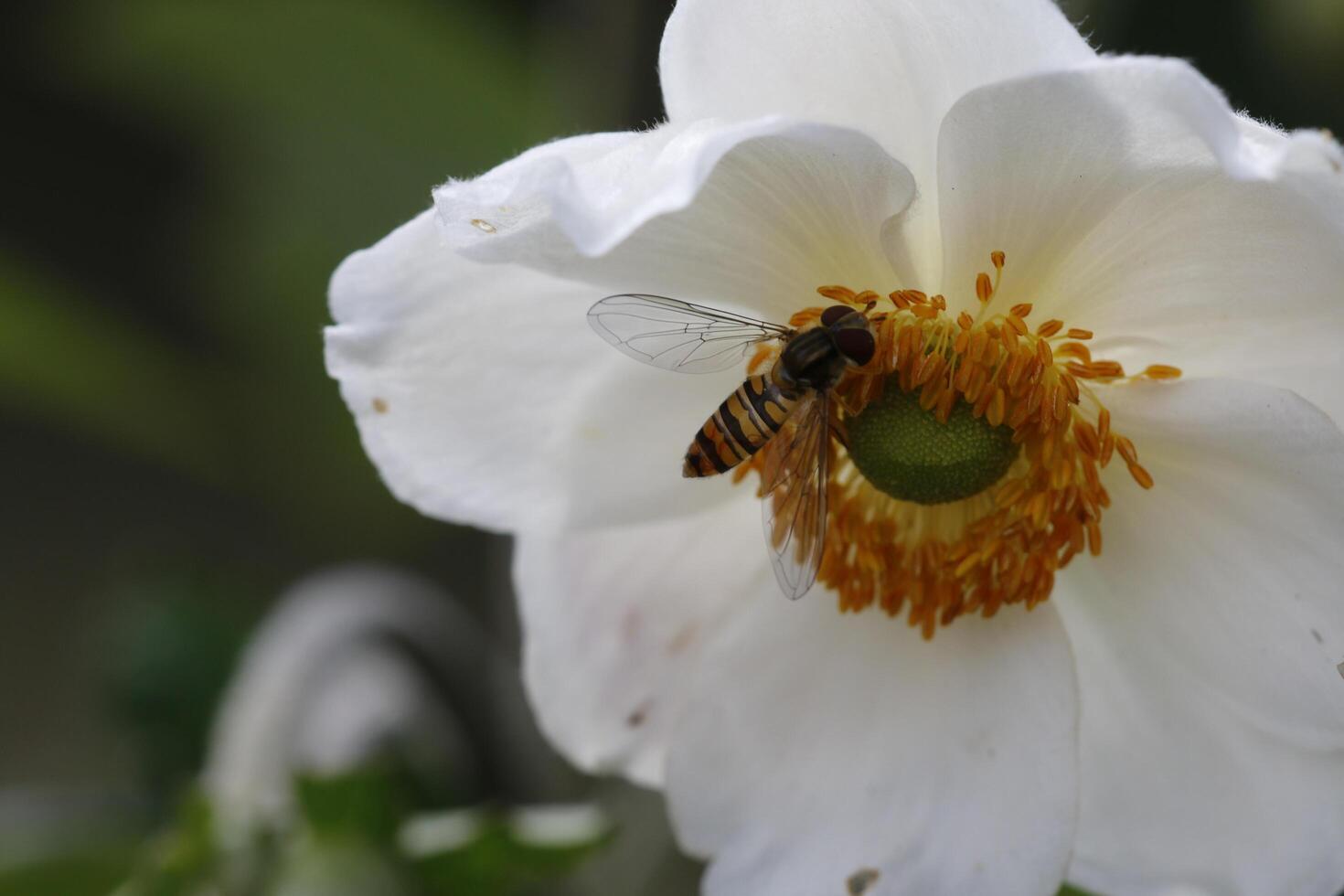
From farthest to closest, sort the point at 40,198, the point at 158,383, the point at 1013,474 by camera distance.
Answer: the point at 40,198
the point at 158,383
the point at 1013,474

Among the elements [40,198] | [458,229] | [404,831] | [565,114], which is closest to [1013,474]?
[458,229]

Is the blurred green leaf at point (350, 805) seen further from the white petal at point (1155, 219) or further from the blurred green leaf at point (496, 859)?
the white petal at point (1155, 219)

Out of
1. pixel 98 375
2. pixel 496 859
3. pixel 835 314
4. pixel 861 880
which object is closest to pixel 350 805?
pixel 496 859

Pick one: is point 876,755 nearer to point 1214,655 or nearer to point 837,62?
point 1214,655

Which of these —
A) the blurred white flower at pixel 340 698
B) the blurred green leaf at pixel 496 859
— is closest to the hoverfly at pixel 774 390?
the blurred green leaf at pixel 496 859

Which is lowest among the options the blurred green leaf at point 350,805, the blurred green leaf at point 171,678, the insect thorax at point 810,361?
the blurred green leaf at point 171,678

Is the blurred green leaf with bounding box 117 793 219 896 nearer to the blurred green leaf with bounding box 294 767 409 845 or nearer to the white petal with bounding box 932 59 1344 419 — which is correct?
the blurred green leaf with bounding box 294 767 409 845

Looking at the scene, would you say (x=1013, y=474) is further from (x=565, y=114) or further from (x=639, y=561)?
(x=565, y=114)
